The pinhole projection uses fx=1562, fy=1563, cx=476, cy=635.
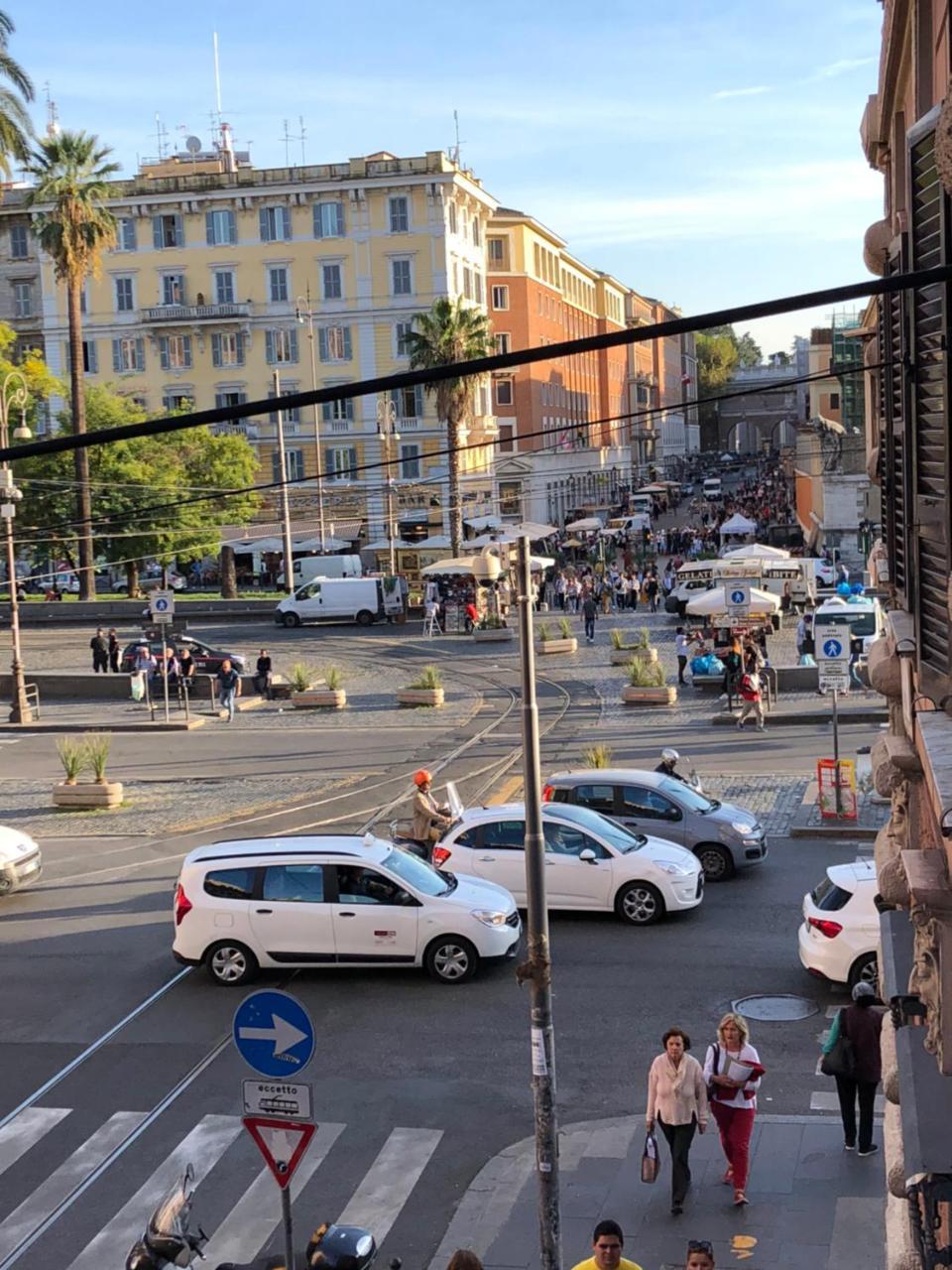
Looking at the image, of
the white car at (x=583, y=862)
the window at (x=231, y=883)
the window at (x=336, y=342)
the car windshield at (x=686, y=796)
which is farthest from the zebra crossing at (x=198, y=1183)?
the window at (x=336, y=342)

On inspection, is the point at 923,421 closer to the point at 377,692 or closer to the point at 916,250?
the point at 916,250

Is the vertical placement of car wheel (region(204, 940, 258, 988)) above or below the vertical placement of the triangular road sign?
below

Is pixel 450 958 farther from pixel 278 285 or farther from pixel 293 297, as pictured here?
pixel 278 285

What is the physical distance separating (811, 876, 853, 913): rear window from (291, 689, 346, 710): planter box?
72.4 ft

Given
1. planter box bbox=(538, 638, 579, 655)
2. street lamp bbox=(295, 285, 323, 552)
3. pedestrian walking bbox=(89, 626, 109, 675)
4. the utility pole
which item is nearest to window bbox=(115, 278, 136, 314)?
street lamp bbox=(295, 285, 323, 552)

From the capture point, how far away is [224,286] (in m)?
74.8

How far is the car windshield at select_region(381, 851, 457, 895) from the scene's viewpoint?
1520 centimetres

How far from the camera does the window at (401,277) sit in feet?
241

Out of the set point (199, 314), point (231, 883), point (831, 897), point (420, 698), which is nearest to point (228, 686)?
point (420, 698)

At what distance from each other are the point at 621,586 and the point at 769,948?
36.8 m

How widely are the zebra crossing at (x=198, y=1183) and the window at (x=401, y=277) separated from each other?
6426 centimetres

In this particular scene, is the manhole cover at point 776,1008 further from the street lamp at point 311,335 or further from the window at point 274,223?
the window at point 274,223

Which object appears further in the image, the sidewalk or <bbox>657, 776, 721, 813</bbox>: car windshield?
<bbox>657, 776, 721, 813</bbox>: car windshield

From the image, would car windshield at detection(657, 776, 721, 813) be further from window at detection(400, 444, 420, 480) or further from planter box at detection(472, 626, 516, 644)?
window at detection(400, 444, 420, 480)
